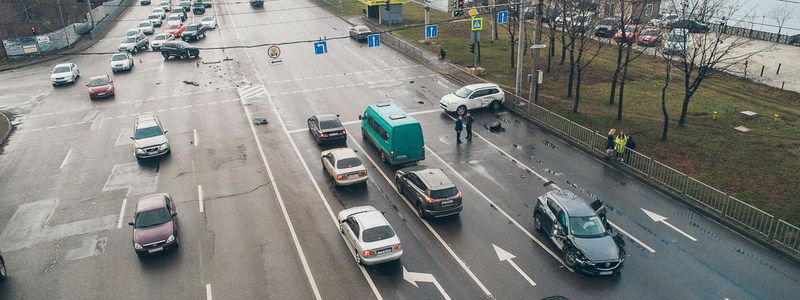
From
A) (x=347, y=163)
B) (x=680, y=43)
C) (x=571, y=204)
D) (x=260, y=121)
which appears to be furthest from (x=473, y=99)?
(x=571, y=204)

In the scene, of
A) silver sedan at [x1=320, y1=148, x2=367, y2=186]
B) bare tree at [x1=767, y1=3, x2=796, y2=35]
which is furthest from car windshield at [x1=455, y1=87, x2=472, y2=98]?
bare tree at [x1=767, y1=3, x2=796, y2=35]

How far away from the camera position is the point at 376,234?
59.5 feet

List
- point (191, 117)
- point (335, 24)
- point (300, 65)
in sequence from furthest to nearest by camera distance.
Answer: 1. point (335, 24)
2. point (300, 65)
3. point (191, 117)

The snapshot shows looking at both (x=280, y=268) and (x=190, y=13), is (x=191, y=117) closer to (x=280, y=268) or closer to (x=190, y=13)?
(x=280, y=268)

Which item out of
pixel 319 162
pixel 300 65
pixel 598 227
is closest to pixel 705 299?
pixel 598 227

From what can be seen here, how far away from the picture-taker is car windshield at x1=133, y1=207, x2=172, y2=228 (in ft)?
63.3

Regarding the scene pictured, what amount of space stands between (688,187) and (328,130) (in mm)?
17560

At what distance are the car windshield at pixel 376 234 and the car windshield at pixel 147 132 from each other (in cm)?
1593

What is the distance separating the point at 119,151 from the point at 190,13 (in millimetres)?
55662

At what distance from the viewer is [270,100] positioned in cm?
3759

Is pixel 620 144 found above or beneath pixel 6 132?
above

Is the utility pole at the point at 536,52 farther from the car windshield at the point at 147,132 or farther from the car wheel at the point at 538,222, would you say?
the car windshield at the point at 147,132

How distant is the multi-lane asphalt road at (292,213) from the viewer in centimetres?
1759

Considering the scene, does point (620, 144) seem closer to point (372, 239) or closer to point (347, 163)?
point (347, 163)
